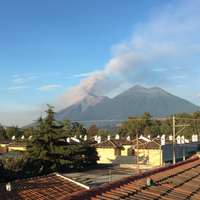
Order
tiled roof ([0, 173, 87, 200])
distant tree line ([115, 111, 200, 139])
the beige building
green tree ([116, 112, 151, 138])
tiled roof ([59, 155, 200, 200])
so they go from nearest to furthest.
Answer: tiled roof ([59, 155, 200, 200]), tiled roof ([0, 173, 87, 200]), the beige building, distant tree line ([115, 111, 200, 139]), green tree ([116, 112, 151, 138])

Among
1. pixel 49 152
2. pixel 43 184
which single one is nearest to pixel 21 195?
pixel 43 184

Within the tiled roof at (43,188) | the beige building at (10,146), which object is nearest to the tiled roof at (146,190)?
the tiled roof at (43,188)

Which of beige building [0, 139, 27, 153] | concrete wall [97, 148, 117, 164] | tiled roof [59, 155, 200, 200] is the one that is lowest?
concrete wall [97, 148, 117, 164]

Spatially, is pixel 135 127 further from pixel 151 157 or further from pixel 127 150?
pixel 151 157

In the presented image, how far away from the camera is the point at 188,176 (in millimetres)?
8375

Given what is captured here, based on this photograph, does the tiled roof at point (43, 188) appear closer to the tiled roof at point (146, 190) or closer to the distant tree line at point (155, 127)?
the tiled roof at point (146, 190)

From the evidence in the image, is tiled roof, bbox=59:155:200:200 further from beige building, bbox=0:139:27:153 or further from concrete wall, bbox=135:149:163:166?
beige building, bbox=0:139:27:153

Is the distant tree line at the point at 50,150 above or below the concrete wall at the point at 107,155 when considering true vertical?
above

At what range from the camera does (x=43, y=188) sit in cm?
1248

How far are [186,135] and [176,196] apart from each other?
92.6 metres

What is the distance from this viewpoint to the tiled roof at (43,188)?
11.4 meters

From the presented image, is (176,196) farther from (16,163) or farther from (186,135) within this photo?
(186,135)

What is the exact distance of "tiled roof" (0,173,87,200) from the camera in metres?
11.4

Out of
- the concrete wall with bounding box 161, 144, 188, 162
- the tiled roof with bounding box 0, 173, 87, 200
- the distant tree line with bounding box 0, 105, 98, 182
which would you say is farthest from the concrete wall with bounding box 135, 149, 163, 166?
the tiled roof with bounding box 0, 173, 87, 200
